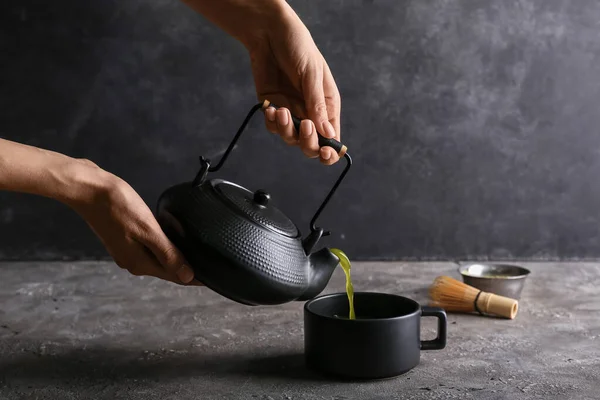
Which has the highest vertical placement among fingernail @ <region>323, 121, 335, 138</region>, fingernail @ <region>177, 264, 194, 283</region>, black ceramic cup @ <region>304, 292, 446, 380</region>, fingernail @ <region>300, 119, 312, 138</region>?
fingernail @ <region>300, 119, 312, 138</region>

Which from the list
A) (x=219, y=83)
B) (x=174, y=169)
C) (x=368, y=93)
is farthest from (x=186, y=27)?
(x=368, y=93)

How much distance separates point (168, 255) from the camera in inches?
45.8

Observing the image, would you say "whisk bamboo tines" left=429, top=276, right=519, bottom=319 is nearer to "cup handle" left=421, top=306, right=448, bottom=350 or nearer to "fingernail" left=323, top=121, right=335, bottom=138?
"cup handle" left=421, top=306, right=448, bottom=350

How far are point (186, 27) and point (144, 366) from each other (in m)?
1.51

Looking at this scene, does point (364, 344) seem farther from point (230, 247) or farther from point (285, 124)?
point (285, 124)

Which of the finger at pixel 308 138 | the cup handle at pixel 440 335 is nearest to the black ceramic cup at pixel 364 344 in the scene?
the cup handle at pixel 440 335

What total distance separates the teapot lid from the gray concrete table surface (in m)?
0.28

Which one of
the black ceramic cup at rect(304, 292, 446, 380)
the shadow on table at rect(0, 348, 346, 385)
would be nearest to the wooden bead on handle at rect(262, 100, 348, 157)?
the black ceramic cup at rect(304, 292, 446, 380)

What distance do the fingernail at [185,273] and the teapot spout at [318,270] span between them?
0.66 ft

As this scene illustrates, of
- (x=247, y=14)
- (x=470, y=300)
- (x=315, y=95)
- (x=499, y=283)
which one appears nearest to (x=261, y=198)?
(x=315, y=95)

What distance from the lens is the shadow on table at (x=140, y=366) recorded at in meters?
1.33

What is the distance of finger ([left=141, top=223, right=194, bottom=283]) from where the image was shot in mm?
1165

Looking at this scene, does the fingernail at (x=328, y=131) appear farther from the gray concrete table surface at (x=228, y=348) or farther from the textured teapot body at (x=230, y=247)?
the gray concrete table surface at (x=228, y=348)

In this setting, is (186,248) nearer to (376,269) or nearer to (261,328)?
(261,328)
